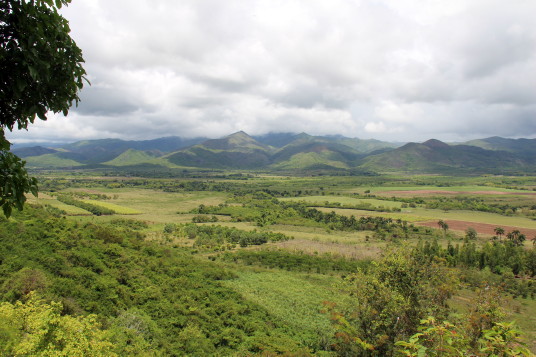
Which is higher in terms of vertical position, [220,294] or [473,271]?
[220,294]

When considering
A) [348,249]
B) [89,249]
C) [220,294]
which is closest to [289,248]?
[348,249]

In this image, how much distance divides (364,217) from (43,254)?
102 metres

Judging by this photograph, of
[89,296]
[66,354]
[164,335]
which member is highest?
[66,354]

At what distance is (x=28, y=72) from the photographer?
5039 millimetres

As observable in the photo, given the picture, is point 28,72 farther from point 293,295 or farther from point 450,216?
point 450,216

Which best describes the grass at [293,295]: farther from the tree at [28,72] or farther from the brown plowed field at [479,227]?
the brown plowed field at [479,227]

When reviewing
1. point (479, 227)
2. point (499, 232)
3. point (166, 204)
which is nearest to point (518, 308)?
point (499, 232)

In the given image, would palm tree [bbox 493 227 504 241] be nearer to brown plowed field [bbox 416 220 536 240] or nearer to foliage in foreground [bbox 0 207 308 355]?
brown plowed field [bbox 416 220 536 240]

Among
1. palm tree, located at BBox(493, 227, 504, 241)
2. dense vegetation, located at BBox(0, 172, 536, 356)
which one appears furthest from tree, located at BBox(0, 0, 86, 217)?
palm tree, located at BBox(493, 227, 504, 241)

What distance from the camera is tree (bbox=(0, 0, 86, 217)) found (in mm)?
4711

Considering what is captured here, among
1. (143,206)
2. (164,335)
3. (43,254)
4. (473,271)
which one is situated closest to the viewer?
(164,335)

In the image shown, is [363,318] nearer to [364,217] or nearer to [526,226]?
[364,217]

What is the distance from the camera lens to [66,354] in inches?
466

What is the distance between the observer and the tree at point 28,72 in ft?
15.5
